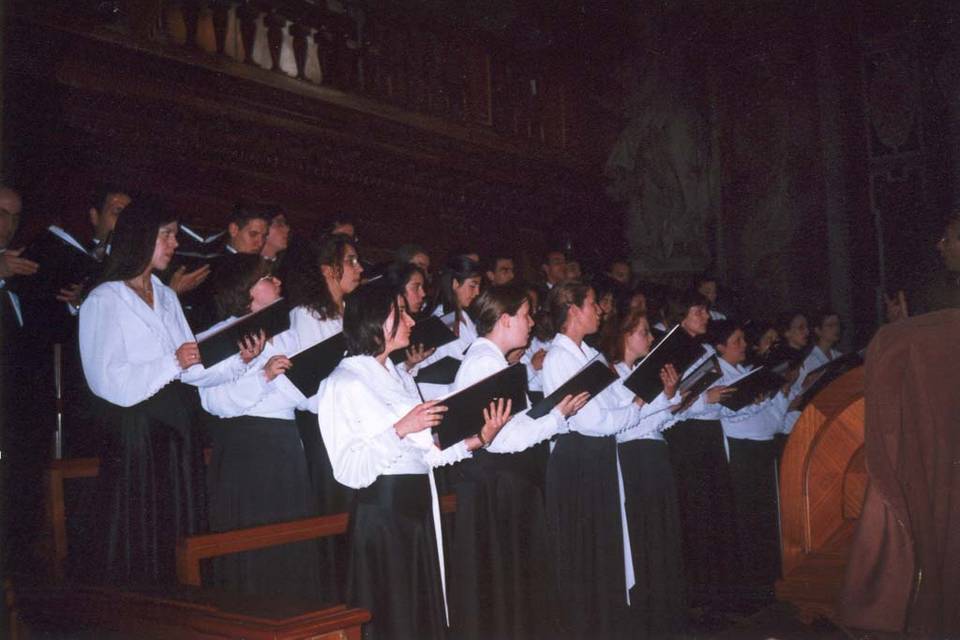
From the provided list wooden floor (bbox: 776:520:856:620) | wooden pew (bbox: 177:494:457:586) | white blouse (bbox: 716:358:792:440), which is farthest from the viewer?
white blouse (bbox: 716:358:792:440)

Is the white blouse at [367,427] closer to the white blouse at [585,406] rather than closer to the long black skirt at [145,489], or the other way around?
the long black skirt at [145,489]

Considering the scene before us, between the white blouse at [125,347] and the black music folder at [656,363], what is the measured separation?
2.00m

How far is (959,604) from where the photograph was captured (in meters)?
1.60

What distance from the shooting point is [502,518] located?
13.4 ft

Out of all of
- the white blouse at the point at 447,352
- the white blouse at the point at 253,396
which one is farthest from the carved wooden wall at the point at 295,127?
the white blouse at the point at 253,396

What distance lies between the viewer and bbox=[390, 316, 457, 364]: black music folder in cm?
457

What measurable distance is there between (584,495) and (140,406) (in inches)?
88.9

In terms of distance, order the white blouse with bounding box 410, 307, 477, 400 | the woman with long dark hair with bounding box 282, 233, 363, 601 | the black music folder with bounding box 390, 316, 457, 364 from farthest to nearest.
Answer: the white blouse with bounding box 410, 307, 477, 400 → the black music folder with bounding box 390, 316, 457, 364 → the woman with long dark hair with bounding box 282, 233, 363, 601

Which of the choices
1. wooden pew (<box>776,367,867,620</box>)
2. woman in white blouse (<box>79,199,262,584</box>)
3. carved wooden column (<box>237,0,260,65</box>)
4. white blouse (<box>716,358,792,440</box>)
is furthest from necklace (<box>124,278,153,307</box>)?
white blouse (<box>716,358,792,440</box>)

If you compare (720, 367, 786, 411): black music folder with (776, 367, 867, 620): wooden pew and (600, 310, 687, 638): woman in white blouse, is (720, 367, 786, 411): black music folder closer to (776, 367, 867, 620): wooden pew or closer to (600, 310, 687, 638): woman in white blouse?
(600, 310, 687, 638): woman in white blouse

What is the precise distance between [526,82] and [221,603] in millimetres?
7399

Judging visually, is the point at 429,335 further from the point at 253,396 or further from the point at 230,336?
the point at 230,336

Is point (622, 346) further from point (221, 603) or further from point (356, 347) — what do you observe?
point (221, 603)

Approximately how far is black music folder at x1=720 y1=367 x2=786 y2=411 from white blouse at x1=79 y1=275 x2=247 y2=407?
3.07 meters
